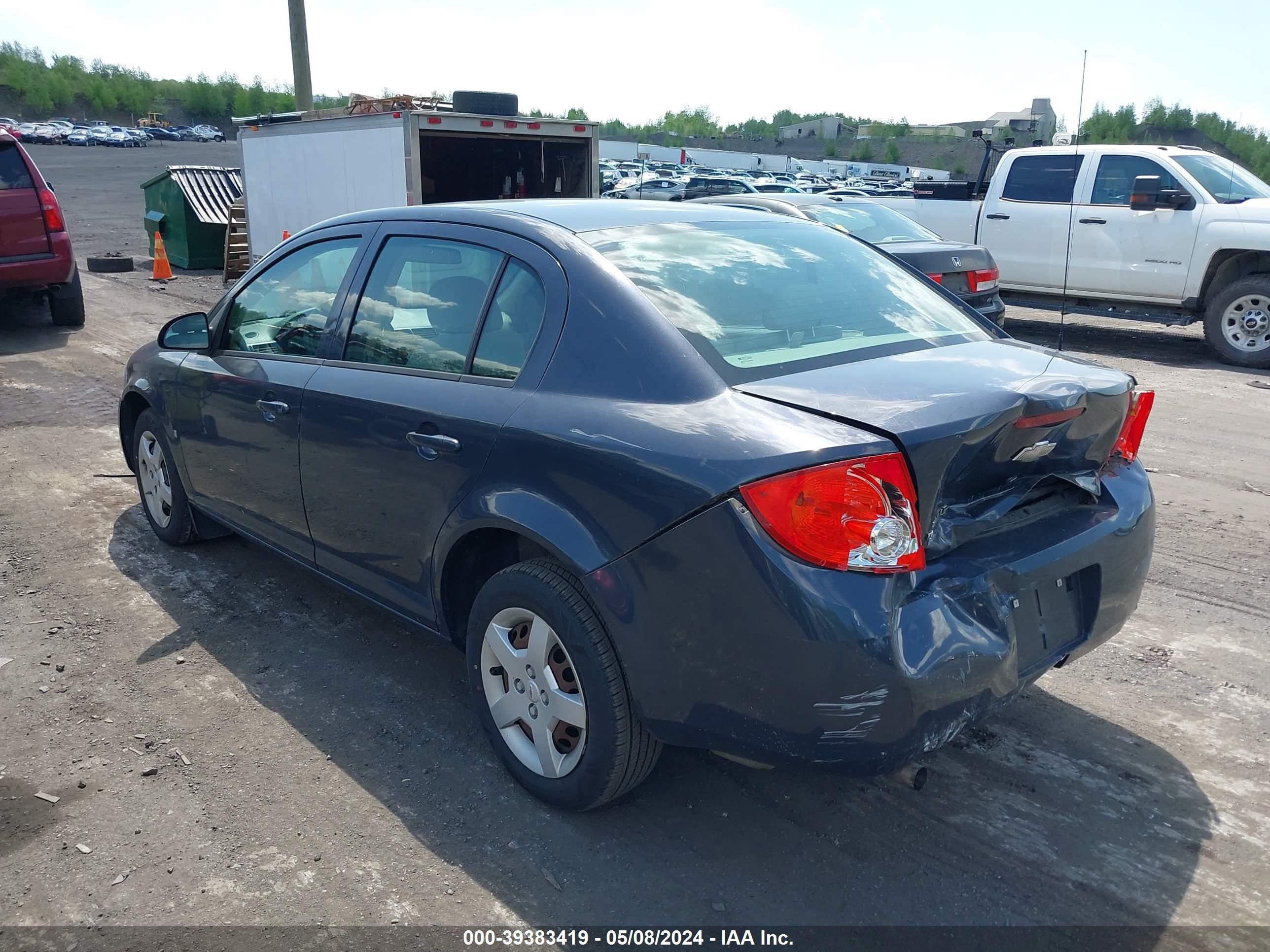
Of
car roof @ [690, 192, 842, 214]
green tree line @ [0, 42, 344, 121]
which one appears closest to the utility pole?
car roof @ [690, 192, 842, 214]

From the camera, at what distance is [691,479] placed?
8.18 feet

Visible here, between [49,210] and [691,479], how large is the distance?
35.1 ft

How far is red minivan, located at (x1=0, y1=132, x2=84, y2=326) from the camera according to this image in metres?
10.5

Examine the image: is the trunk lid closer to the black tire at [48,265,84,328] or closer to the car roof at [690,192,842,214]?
the car roof at [690,192,842,214]

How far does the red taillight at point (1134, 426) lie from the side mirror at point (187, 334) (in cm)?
370

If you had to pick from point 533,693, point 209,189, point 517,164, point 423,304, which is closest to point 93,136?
point 209,189

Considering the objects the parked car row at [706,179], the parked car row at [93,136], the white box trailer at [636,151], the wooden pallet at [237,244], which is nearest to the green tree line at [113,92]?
the parked car row at [93,136]

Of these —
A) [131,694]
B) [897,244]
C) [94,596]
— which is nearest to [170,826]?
[131,694]

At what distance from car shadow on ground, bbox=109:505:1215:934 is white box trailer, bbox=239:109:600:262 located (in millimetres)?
9029

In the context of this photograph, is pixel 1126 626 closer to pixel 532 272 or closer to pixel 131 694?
pixel 532 272

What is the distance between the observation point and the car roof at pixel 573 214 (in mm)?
3365

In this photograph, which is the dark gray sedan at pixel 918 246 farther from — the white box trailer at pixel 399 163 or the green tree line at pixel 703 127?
the green tree line at pixel 703 127

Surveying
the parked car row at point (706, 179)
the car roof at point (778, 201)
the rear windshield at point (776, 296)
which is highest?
the rear windshield at point (776, 296)

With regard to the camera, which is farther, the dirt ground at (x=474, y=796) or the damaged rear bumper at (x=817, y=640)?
the dirt ground at (x=474, y=796)
